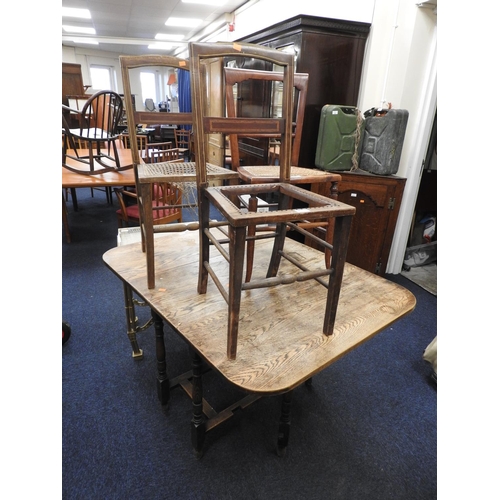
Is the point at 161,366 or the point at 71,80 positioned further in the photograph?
the point at 71,80

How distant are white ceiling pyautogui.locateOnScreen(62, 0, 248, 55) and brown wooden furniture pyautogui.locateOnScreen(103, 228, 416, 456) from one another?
500cm

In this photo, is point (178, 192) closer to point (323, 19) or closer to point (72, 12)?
point (323, 19)

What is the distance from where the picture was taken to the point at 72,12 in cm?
634

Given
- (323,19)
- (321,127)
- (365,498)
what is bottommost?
(365,498)

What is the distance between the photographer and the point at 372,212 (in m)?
2.54

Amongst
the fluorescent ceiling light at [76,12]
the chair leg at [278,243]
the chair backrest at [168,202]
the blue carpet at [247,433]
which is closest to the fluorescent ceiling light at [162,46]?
the fluorescent ceiling light at [76,12]

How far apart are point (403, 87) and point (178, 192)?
195 centimetres

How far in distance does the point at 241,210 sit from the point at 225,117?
333mm

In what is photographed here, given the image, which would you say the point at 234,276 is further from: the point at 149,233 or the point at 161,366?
the point at 161,366

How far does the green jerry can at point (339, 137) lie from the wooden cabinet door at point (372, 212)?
0.12 metres

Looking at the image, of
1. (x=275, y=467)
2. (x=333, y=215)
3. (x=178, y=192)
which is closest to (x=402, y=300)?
(x=333, y=215)

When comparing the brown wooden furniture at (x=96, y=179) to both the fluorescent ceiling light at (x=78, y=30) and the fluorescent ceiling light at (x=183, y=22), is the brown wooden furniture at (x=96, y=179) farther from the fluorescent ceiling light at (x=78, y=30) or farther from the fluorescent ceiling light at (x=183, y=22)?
the fluorescent ceiling light at (x=78, y=30)

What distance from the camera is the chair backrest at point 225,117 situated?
96cm

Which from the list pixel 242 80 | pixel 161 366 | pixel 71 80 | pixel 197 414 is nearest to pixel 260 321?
pixel 197 414
